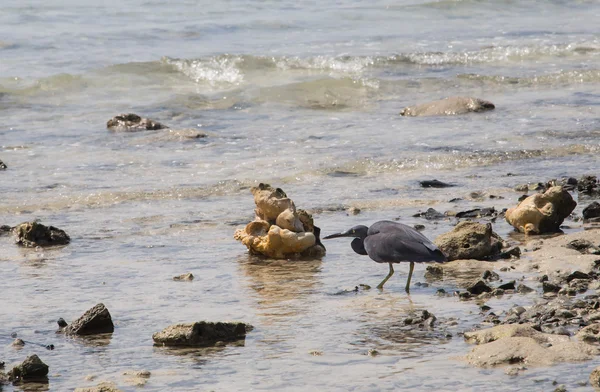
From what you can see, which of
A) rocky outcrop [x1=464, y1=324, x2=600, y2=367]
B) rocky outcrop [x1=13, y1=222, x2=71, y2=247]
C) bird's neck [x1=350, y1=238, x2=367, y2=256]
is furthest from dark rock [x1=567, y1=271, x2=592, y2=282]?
rocky outcrop [x1=13, y1=222, x2=71, y2=247]

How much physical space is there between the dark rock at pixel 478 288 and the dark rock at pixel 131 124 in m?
7.86

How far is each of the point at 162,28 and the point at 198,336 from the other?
60.3 feet

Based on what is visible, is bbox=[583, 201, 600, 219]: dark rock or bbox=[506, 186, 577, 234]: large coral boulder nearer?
bbox=[506, 186, 577, 234]: large coral boulder

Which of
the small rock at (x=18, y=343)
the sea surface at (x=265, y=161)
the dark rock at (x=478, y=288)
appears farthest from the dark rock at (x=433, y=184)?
the small rock at (x=18, y=343)

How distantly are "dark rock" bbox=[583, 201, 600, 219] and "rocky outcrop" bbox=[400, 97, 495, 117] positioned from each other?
232 inches

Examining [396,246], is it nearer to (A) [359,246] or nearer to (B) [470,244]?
(A) [359,246]

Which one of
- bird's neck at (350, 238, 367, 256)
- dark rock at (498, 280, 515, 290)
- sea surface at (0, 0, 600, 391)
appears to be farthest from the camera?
bird's neck at (350, 238, 367, 256)

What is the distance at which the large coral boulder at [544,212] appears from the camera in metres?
7.56

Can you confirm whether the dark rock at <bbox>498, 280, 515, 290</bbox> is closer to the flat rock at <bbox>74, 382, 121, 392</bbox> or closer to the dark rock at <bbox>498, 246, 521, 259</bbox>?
the dark rock at <bbox>498, 246, 521, 259</bbox>

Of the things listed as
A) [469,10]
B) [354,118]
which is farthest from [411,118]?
[469,10]

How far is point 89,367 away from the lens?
5047 millimetres

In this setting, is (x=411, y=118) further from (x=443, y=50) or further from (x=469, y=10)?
Result: (x=469, y=10)

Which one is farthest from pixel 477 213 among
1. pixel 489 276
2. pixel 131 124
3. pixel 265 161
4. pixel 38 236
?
pixel 131 124

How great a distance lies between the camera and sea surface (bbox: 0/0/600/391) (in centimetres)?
523
